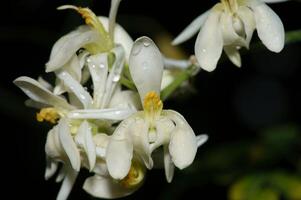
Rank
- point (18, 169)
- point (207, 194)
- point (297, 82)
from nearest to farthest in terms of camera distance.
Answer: point (207, 194) < point (18, 169) < point (297, 82)

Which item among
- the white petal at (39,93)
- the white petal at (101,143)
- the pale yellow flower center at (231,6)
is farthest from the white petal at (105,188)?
the pale yellow flower center at (231,6)

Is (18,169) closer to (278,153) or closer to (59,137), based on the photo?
(278,153)

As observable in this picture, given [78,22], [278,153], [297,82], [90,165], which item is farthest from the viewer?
[297,82]

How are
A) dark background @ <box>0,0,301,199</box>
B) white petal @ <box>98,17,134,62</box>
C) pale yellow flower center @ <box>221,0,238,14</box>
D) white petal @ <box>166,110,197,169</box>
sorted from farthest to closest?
dark background @ <box>0,0,301,199</box> → white petal @ <box>98,17,134,62</box> → pale yellow flower center @ <box>221,0,238,14</box> → white petal @ <box>166,110,197,169</box>

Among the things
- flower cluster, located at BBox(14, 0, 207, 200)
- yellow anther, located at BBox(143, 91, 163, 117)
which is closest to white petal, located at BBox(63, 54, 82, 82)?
flower cluster, located at BBox(14, 0, 207, 200)

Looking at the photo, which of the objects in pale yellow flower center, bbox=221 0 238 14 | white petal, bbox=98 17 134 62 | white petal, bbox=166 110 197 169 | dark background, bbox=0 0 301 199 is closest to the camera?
white petal, bbox=166 110 197 169

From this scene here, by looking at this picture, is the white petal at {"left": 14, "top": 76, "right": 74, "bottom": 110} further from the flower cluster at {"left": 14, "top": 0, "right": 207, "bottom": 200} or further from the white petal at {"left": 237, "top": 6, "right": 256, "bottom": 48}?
the white petal at {"left": 237, "top": 6, "right": 256, "bottom": 48}

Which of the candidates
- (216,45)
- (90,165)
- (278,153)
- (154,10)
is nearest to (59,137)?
(90,165)
